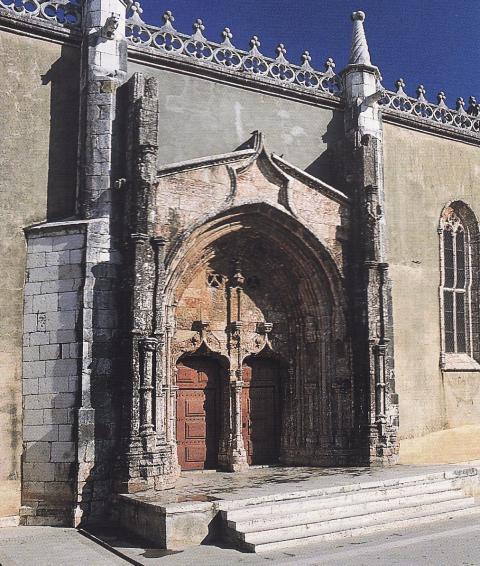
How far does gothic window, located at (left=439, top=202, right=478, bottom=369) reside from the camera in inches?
628

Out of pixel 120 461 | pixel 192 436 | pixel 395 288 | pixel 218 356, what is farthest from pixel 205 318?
pixel 395 288

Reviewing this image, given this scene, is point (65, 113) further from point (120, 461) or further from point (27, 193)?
point (120, 461)

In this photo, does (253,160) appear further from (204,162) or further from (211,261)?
(211,261)

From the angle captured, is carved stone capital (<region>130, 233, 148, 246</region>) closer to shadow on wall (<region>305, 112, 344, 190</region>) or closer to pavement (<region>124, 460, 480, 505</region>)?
pavement (<region>124, 460, 480, 505</region>)

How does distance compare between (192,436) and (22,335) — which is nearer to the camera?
(22,335)

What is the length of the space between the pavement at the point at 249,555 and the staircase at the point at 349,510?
0.18 meters

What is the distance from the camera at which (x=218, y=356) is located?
43.7 feet

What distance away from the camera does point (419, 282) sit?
15.4 metres

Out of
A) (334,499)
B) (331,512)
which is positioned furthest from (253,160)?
(331,512)

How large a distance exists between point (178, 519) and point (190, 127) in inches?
275

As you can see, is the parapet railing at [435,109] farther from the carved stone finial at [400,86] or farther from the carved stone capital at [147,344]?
the carved stone capital at [147,344]

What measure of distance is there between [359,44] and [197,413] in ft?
26.8

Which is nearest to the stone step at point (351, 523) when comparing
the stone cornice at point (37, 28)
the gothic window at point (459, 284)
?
the gothic window at point (459, 284)

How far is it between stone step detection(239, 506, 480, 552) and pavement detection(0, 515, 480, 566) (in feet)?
0.36
